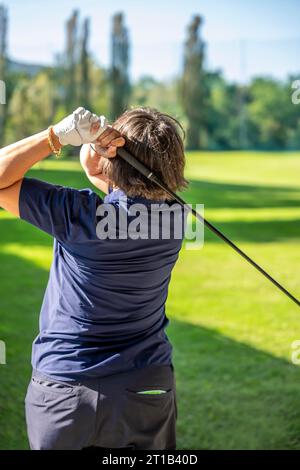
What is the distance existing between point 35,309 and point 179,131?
152 inches

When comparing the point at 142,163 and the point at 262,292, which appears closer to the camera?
the point at 142,163

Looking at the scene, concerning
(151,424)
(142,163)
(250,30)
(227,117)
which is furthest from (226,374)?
(227,117)

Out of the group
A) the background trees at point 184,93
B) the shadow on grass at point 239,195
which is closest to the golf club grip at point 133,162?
the shadow on grass at point 239,195

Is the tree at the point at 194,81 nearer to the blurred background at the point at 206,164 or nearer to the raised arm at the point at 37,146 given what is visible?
the blurred background at the point at 206,164

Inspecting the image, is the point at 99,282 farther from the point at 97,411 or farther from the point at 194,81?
the point at 194,81

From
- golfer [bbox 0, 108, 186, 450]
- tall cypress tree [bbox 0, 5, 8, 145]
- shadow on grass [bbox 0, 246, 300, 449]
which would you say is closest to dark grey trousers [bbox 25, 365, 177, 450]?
golfer [bbox 0, 108, 186, 450]

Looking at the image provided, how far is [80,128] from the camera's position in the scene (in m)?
1.44

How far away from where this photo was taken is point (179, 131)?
158cm

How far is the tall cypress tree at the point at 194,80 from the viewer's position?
1688 centimetres

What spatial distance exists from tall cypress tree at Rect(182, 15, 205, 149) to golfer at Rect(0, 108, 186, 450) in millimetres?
15381

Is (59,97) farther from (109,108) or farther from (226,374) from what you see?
(226,374)

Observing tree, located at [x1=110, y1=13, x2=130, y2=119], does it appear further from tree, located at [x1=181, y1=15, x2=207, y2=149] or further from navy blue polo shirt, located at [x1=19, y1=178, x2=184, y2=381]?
navy blue polo shirt, located at [x1=19, y1=178, x2=184, y2=381]

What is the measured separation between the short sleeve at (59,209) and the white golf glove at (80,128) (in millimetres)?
→ 105

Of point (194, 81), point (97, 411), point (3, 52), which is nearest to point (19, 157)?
point (97, 411)
